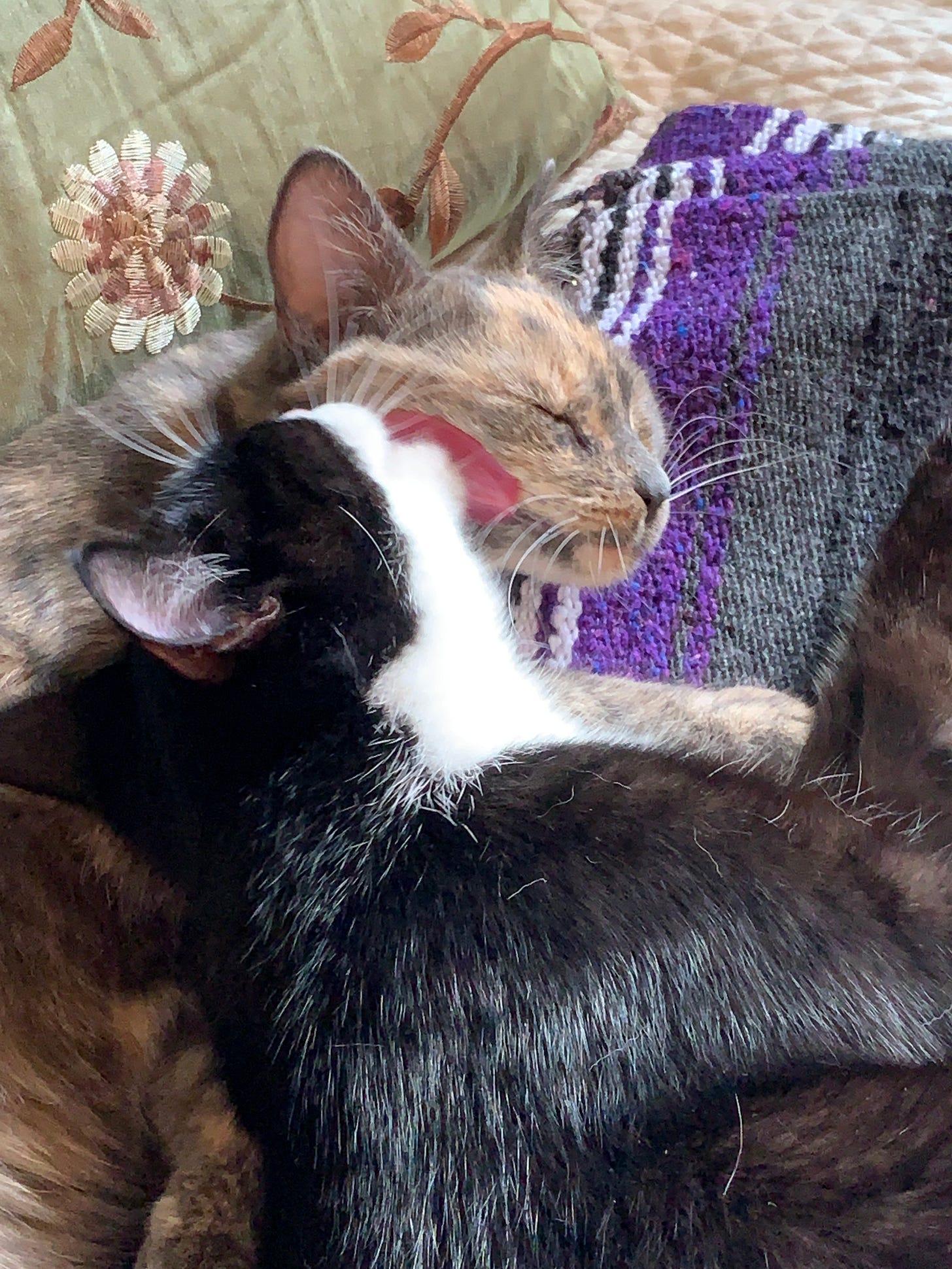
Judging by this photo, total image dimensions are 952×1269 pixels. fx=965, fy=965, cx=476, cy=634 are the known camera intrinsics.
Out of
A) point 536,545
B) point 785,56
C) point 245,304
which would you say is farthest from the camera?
point 785,56

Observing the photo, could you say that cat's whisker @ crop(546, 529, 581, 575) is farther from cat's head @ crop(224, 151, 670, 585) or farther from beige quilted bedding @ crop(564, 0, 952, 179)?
beige quilted bedding @ crop(564, 0, 952, 179)

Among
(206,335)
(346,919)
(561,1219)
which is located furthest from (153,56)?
(561,1219)

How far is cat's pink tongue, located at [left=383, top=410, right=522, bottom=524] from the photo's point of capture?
2.95 feet

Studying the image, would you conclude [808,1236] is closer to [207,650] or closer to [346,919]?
[346,919]

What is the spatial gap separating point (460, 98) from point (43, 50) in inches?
17.8

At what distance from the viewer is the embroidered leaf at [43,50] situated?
0.90 m

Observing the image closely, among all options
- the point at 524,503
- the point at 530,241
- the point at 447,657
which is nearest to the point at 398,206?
the point at 530,241

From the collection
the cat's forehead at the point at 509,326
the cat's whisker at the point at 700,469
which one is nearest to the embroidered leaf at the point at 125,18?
the cat's forehead at the point at 509,326

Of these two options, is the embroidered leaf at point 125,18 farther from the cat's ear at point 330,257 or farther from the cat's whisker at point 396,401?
the cat's whisker at point 396,401

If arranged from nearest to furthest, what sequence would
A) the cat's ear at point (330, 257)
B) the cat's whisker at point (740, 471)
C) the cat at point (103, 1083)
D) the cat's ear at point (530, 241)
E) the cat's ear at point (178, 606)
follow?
the cat's ear at point (178, 606), the cat at point (103, 1083), the cat's ear at point (330, 257), the cat's whisker at point (740, 471), the cat's ear at point (530, 241)

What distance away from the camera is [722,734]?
0.87 metres

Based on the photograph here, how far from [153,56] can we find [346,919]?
0.86m

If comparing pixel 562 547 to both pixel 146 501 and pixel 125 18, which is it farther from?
pixel 125 18

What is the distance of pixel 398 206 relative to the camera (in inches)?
45.0
